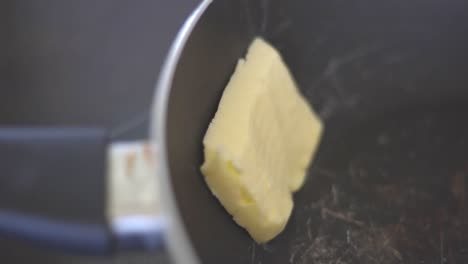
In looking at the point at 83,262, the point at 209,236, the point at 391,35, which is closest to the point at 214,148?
the point at 209,236

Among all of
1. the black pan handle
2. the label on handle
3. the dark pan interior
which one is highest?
the black pan handle

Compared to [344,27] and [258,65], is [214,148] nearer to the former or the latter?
[258,65]

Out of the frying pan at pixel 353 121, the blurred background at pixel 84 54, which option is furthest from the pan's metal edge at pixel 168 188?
the blurred background at pixel 84 54

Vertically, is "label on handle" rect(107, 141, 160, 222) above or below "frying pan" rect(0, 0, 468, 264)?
above

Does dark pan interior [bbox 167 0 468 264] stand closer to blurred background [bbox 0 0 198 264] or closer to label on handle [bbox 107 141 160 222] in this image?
label on handle [bbox 107 141 160 222]

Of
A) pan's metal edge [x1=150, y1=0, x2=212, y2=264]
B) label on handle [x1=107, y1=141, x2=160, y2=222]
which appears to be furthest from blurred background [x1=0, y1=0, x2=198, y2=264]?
pan's metal edge [x1=150, y1=0, x2=212, y2=264]

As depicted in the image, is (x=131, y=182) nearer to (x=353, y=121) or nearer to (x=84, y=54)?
(x=84, y=54)
